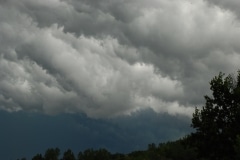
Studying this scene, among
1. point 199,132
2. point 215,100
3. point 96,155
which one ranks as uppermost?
point 96,155

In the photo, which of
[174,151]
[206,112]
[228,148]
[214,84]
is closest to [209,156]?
[228,148]

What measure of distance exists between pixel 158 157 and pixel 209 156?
7798cm

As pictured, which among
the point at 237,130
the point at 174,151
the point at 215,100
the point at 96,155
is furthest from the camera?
the point at 96,155

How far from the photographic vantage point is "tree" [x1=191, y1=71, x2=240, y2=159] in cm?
5878

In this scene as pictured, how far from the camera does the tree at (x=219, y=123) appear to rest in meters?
58.8

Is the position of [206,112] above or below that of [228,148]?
above

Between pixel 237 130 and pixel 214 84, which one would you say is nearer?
pixel 237 130

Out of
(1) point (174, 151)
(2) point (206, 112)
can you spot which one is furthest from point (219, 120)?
(1) point (174, 151)

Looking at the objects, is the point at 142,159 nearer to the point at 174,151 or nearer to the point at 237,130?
the point at 174,151

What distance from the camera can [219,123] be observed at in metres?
60.5

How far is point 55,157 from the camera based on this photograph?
7844 inches

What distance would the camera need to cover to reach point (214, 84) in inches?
2496

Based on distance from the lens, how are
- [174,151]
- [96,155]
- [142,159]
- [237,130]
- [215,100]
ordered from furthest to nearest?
[96,155], [142,159], [174,151], [215,100], [237,130]

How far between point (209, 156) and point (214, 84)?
1139cm
